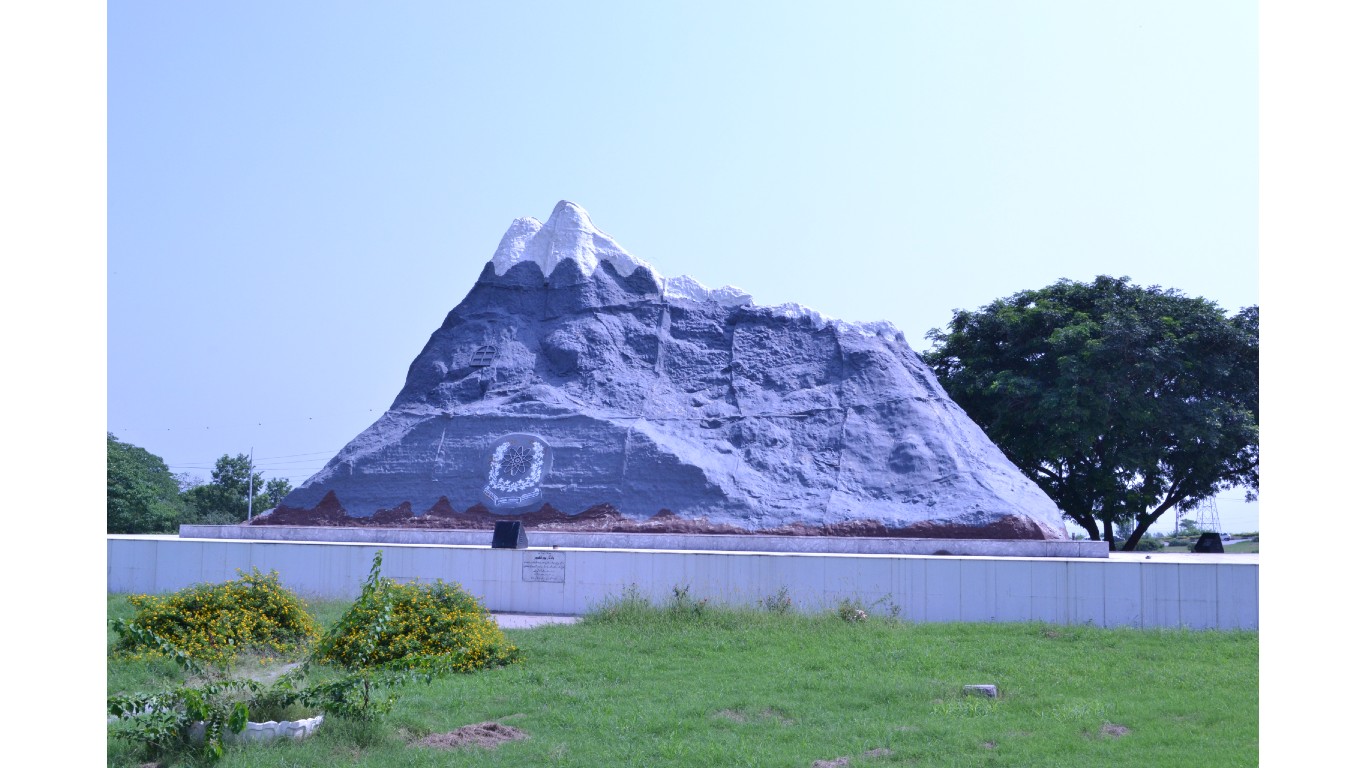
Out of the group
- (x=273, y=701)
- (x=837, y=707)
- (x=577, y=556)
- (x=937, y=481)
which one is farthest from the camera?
(x=937, y=481)

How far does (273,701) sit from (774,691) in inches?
125

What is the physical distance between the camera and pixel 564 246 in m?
20.4

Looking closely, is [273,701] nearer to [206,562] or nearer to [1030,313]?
[206,562]

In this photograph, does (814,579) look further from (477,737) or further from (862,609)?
(477,737)

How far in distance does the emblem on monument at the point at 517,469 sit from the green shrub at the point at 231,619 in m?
6.85

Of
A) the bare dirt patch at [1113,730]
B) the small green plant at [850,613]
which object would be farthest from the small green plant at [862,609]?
the bare dirt patch at [1113,730]

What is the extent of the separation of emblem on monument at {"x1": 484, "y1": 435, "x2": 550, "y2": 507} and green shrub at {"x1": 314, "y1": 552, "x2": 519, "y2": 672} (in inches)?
302

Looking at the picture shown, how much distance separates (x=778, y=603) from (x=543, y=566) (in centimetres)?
317

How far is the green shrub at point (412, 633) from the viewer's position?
344 inches

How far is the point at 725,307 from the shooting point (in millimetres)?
19797

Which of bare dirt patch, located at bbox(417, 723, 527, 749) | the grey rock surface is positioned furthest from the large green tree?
bare dirt patch, located at bbox(417, 723, 527, 749)

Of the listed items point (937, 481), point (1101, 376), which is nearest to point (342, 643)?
point (937, 481)

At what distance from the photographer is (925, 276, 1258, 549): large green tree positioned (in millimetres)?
22812

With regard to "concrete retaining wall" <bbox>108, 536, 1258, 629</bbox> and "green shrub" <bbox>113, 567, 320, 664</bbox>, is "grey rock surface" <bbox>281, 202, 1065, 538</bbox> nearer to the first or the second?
"concrete retaining wall" <bbox>108, 536, 1258, 629</bbox>
